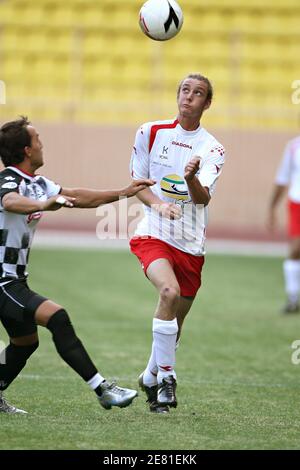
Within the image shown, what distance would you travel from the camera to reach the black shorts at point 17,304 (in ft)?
19.7

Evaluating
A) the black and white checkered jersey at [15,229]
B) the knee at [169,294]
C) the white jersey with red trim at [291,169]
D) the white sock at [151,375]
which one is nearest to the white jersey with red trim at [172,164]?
the knee at [169,294]

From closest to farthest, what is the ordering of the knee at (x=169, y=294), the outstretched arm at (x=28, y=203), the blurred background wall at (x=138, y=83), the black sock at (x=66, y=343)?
the outstretched arm at (x=28, y=203) → the black sock at (x=66, y=343) → the knee at (x=169, y=294) → the blurred background wall at (x=138, y=83)

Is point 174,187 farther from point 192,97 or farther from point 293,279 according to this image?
point 293,279

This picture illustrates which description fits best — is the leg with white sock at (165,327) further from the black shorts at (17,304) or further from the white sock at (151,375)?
the black shorts at (17,304)

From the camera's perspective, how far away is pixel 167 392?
6668mm

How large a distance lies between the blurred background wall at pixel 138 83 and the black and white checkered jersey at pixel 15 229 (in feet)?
52.2

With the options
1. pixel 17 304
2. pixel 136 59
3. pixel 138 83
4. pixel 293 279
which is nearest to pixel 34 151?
pixel 17 304

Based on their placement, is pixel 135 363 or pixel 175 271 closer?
pixel 175 271

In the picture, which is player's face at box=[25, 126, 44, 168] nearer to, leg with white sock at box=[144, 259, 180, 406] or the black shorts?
the black shorts

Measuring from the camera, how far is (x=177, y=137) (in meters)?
7.07
